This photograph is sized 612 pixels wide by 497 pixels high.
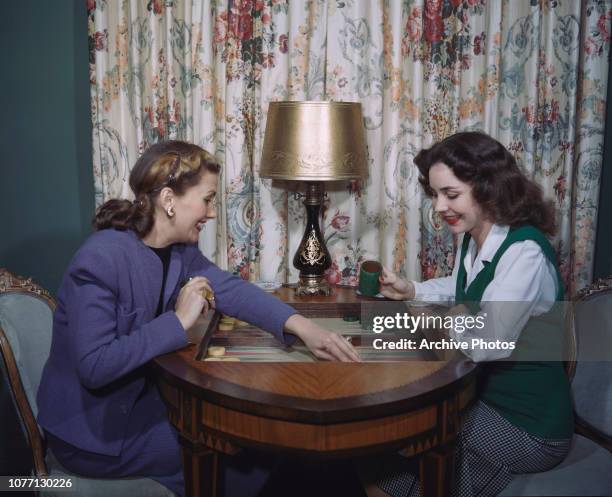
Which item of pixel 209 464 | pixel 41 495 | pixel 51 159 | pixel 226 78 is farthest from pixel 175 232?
pixel 51 159

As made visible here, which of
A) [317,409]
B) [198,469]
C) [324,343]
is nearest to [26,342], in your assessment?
[198,469]

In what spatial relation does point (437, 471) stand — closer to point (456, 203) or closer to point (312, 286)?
point (456, 203)

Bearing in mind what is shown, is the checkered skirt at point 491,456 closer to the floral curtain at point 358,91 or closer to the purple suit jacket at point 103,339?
the purple suit jacket at point 103,339

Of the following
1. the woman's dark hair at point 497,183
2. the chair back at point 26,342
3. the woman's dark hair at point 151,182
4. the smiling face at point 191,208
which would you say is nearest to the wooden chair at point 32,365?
the chair back at point 26,342

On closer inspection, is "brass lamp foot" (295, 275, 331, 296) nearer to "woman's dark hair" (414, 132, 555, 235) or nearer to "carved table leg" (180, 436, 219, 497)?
"woman's dark hair" (414, 132, 555, 235)

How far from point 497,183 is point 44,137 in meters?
1.83

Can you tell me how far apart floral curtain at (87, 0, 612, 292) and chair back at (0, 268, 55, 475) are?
2.30ft

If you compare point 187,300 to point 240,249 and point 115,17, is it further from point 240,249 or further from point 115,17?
point 115,17

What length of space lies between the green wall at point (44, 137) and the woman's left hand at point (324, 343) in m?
1.34

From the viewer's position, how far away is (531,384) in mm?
1623

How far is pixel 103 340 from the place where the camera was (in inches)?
59.2

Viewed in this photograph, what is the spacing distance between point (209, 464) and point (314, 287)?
966 millimetres

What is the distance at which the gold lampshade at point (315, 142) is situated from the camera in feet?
7.22

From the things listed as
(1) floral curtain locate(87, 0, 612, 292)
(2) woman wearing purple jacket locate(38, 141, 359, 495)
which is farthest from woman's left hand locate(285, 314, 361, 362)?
(1) floral curtain locate(87, 0, 612, 292)
